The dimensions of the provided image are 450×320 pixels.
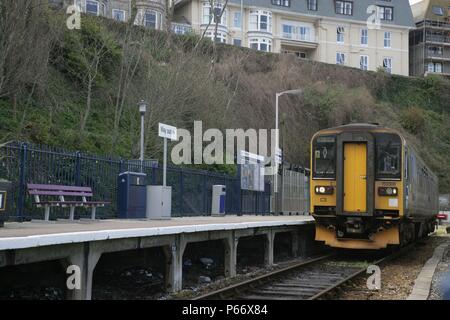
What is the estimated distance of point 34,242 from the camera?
716cm

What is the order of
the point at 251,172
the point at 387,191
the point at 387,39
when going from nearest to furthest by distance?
the point at 387,191, the point at 251,172, the point at 387,39

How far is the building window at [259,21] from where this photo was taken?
6375 cm

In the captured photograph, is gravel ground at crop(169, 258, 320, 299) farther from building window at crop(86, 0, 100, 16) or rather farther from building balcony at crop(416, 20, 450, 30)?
building balcony at crop(416, 20, 450, 30)

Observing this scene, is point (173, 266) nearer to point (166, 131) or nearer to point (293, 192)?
point (166, 131)

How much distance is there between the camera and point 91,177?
15.1 meters

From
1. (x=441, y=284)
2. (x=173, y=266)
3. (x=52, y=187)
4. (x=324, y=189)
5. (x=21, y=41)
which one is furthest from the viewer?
(x=21, y=41)

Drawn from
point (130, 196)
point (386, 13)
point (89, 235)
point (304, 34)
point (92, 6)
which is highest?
point (386, 13)

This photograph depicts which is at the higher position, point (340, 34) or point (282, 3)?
point (282, 3)

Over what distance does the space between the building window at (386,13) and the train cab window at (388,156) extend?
2372 inches

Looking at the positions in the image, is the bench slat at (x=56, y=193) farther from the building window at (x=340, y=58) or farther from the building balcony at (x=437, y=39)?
the building balcony at (x=437, y=39)

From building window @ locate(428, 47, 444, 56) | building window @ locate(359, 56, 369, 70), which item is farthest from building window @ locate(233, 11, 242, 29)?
building window @ locate(428, 47, 444, 56)

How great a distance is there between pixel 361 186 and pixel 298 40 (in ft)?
174

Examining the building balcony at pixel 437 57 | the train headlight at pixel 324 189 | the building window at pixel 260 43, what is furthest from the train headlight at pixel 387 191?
the building balcony at pixel 437 57

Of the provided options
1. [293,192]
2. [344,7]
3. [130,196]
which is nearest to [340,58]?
[344,7]
